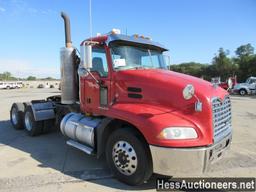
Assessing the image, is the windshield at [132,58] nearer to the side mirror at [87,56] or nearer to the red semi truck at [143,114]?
the red semi truck at [143,114]

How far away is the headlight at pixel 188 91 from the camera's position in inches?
162

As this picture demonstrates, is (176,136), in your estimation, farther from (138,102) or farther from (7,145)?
(7,145)

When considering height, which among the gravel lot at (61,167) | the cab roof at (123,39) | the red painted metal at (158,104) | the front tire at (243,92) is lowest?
the front tire at (243,92)

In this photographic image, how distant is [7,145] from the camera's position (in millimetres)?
7215

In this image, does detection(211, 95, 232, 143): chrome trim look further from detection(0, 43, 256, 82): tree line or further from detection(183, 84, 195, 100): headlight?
detection(0, 43, 256, 82): tree line

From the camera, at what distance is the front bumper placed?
12.9ft

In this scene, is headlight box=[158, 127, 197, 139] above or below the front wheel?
above

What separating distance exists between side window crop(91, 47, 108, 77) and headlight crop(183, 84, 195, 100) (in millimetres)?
1820

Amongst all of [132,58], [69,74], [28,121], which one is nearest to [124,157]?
[132,58]

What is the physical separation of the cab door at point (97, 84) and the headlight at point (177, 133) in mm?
1756

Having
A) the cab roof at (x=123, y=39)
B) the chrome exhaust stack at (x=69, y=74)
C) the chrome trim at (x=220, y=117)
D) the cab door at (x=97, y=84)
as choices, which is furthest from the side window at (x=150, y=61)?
the chrome exhaust stack at (x=69, y=74)

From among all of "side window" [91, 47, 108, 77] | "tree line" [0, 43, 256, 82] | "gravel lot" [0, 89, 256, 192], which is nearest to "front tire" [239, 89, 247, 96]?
"tree line" [0, 43, 256, 82]

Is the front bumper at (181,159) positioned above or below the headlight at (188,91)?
below

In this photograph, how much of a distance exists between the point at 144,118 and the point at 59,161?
2498mm
